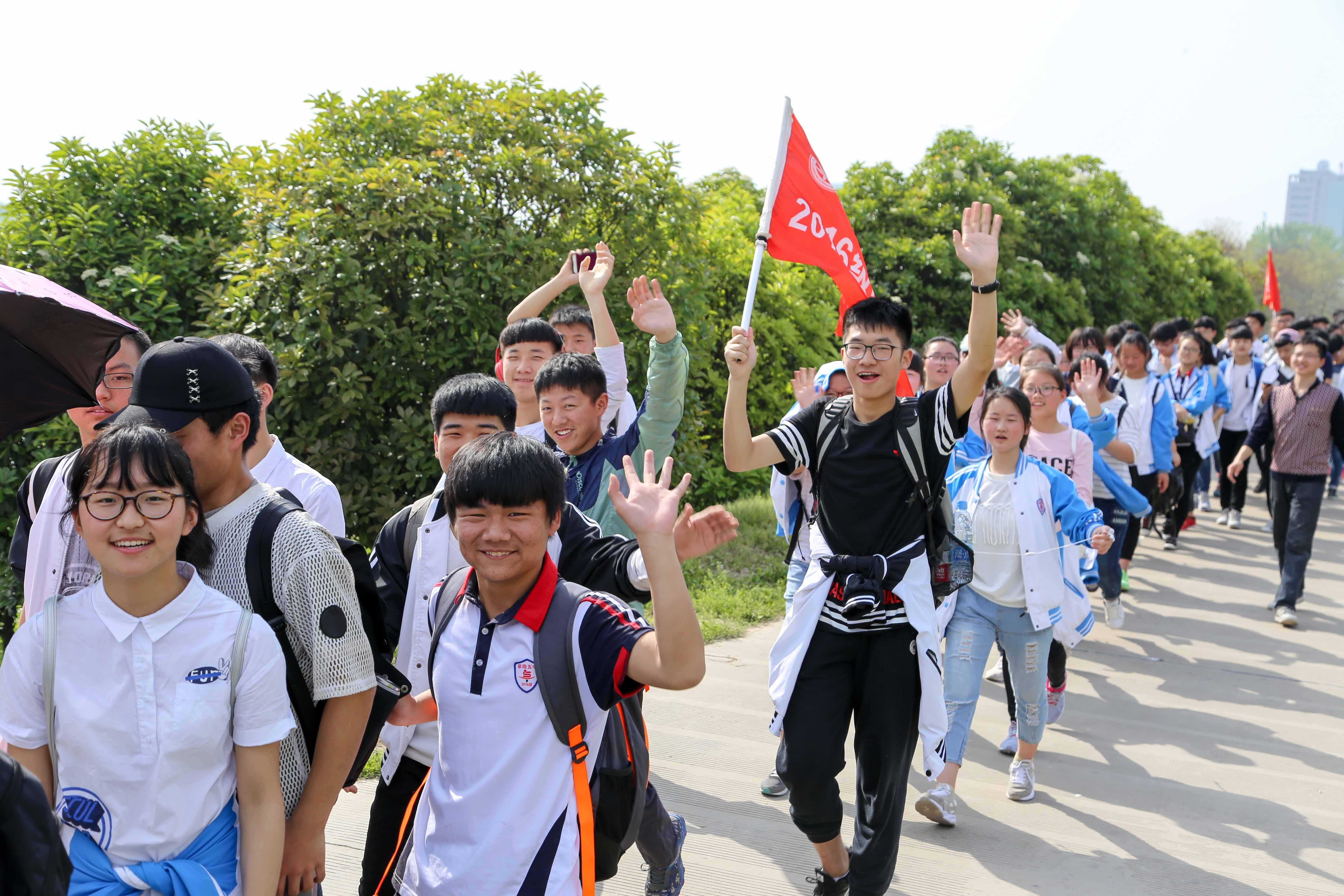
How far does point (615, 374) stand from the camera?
4.56 metres

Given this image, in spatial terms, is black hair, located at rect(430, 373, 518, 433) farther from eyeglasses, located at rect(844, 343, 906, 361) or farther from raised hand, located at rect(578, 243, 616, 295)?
raised hand, located at rect(578, 243, 616, 295)

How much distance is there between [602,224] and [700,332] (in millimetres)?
1221

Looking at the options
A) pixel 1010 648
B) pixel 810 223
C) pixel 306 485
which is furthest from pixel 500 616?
pixel 1010 648

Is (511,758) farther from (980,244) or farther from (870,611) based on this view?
(980,244)

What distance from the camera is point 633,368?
7.58 metres

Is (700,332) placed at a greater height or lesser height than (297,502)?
greater

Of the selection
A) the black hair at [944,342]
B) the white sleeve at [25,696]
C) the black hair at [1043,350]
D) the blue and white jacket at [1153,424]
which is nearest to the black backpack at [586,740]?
the white sleeve at [25,696]

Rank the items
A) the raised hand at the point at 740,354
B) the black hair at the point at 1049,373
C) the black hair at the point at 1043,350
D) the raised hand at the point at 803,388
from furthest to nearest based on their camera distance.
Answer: the black hair at the point at 1043,350 < the black hair at the point at 1049,373 < the raised hand at the point at 803,388 < the raised hand at the point at 740,354

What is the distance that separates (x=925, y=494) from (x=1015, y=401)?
1634mm

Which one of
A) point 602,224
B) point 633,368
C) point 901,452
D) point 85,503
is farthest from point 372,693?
point 602,224

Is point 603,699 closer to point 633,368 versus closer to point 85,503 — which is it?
point 85,503

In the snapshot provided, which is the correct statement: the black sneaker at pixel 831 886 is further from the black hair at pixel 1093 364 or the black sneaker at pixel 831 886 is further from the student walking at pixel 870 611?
the black hair at pixel 1093 364

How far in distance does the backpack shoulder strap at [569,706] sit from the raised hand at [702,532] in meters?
0.28

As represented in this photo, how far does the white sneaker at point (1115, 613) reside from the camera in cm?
790
